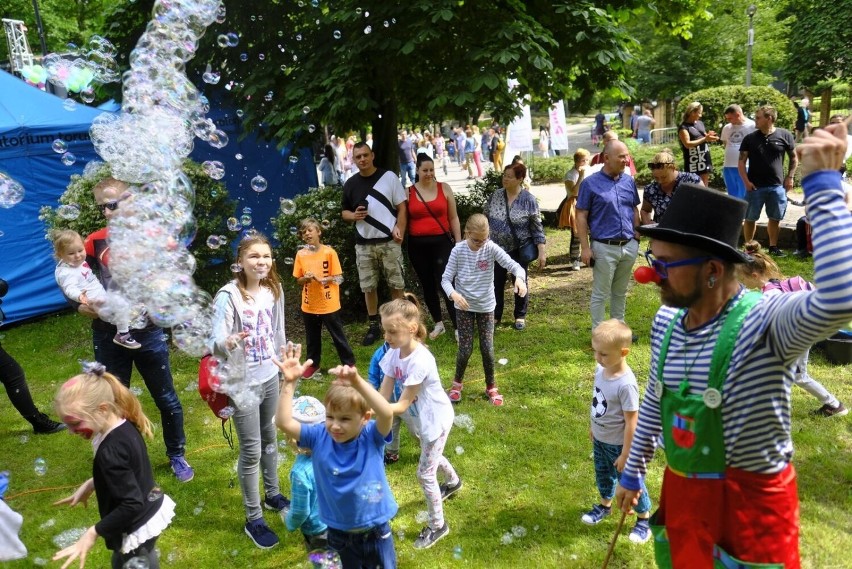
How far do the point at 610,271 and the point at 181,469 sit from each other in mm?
4145

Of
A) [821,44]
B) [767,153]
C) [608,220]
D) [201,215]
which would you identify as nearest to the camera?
[608,220]

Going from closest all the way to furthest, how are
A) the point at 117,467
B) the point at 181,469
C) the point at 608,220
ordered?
1. the point at 117,467
2. the point at 181,469
3. the point at 608,220

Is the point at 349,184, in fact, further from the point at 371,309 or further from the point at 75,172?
the point at 75,172

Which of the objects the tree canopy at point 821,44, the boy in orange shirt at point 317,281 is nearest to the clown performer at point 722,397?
the boy in orange shirt at point 317,281

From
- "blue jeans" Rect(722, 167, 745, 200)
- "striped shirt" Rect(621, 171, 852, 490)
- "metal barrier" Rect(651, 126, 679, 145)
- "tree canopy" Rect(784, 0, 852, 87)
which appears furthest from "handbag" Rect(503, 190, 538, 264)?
"metal barrier" Rect(651, 126, 679, 145)

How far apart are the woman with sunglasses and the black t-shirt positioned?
2.55 m

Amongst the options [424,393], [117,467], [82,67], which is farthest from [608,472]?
[82,67]

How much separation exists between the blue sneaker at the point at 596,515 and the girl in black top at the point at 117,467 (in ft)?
7.84

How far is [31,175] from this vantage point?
9469mm

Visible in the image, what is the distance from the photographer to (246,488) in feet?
13.2

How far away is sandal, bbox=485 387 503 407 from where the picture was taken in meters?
5.68

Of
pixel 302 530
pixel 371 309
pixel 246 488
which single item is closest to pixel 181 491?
pixel 246 488

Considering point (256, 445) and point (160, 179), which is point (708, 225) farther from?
point (160, 179)

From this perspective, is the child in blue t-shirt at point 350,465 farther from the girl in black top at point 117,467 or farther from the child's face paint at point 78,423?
the child's face paint at point 78,423
